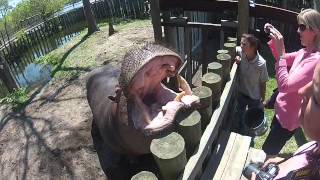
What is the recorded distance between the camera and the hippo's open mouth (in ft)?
7.52

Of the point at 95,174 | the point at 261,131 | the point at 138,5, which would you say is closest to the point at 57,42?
the point at 138,5

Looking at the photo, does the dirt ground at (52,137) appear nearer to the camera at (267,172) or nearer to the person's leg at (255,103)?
the person's leg at (255,103)

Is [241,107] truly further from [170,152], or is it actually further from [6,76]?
[6,76]

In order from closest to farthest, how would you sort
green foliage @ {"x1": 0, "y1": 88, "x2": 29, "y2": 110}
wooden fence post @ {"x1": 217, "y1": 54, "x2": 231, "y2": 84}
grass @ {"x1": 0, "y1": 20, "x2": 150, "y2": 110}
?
wooden fence post @ {"x1": 217, "y1": 54, "x2": 231, "y2": 84} < green foliage @ {"x1": 0, "y1": 88, "x2": 29, "y2": 110} < grass @ {"x1": 0, "y1": 20, "x2": 150, "y2": 110}

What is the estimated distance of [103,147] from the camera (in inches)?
191

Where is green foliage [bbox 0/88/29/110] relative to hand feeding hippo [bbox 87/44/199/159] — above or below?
below

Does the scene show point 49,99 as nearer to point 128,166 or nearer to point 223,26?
point 128,166

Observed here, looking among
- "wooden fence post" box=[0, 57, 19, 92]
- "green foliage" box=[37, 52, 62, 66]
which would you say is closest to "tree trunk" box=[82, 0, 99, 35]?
"green foliage" box=[37, 52, 62, 66]

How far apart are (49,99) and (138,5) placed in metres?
7.29

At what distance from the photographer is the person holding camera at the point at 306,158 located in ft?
5.53

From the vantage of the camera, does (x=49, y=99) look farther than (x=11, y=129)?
Yes

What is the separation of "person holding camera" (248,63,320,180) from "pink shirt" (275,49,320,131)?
440 mm

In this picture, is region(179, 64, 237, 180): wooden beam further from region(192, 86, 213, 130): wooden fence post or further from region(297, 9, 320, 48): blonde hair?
region(297, 9, 320, 48): blonde hair

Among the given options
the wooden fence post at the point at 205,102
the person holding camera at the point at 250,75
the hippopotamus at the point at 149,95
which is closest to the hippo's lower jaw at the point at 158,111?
the hippopotamus at the point at 149,95
